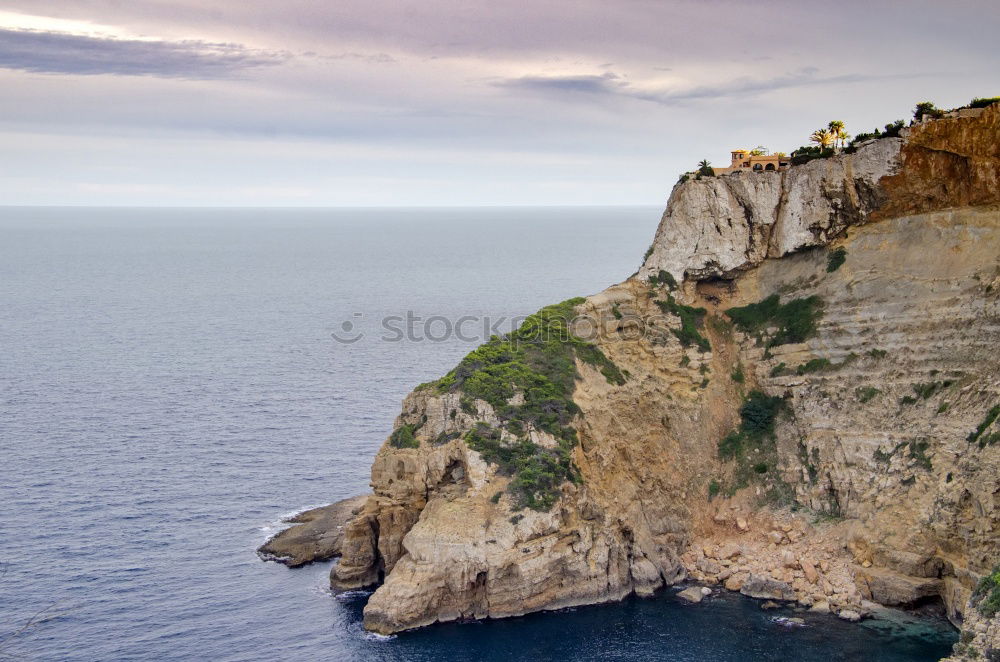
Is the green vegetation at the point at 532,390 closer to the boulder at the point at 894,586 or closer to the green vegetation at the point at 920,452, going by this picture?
the boulder at the point at 894,586

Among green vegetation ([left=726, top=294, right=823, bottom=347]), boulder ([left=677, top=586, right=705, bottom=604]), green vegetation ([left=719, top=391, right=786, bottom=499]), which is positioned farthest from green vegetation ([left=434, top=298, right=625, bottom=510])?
green vegetation ([left=726, top=294, right=823, bottom=347])

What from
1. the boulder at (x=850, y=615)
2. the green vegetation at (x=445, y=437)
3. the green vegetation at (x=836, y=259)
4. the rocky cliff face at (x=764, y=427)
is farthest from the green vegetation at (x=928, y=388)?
the green vegetation at (x=445, y=437)

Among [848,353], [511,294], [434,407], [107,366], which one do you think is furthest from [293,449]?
[511,294]

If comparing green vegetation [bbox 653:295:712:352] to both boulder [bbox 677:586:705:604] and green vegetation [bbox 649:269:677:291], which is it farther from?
boulder [bbox 677:586:705:604]

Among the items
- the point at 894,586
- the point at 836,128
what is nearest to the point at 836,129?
the point at 836,128

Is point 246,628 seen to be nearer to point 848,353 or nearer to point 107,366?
point 848,353
